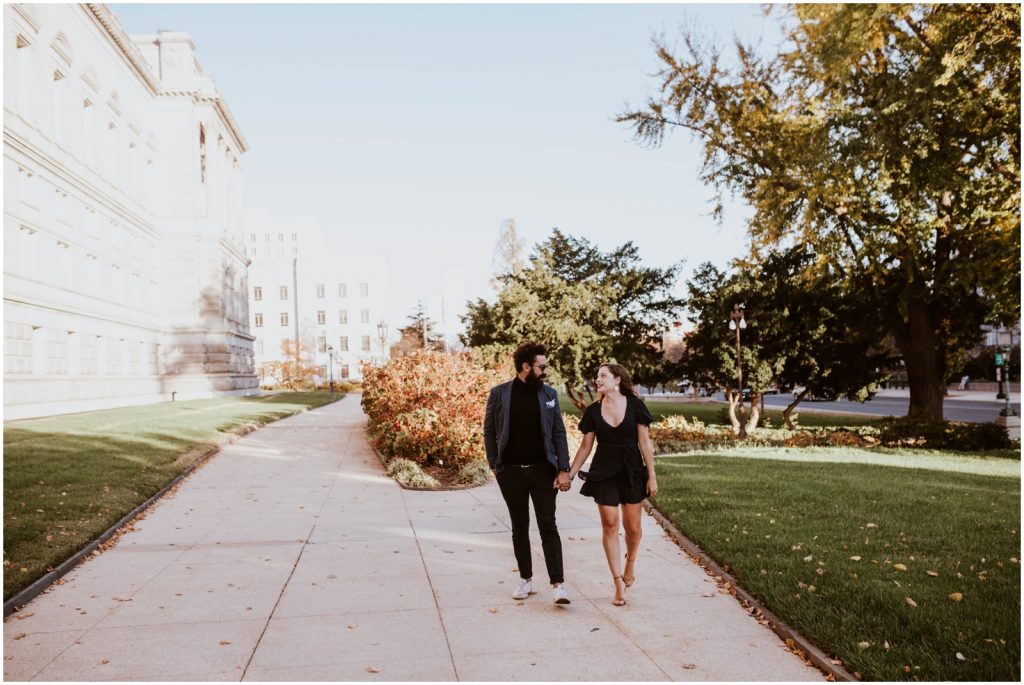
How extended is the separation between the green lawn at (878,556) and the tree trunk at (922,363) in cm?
1057

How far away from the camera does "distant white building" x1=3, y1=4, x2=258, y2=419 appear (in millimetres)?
28578

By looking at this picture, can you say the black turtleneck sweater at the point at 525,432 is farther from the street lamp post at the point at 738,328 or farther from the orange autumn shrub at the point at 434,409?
the street lamp post at the point at 738,328

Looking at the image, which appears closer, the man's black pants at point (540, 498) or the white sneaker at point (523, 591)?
the man's black pants at point (540, 498)

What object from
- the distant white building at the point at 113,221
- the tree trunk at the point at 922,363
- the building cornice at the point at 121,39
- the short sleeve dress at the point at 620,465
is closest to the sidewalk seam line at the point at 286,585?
the short sleeve dress at the point at 620,465

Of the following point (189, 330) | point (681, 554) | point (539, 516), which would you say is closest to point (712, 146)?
point (681, 554)

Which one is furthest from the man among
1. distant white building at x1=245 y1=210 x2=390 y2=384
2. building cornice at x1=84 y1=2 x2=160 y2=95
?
distant white building at x1=245 y1=210 x2=390 y2=384

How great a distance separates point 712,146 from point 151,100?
129 ft

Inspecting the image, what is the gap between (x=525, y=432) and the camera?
Result: 639cm

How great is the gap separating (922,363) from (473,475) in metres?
16.3

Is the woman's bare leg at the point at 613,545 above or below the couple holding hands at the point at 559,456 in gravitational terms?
below

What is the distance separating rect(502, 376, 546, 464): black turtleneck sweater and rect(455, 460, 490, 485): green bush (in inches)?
270

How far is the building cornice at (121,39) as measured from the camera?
36.5 metres

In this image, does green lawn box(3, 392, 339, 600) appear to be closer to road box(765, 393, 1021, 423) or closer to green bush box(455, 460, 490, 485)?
green bush box(455, 460, 490, 485)

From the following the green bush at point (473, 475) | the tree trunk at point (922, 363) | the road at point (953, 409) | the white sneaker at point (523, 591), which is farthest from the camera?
the road at point (953, 409)
